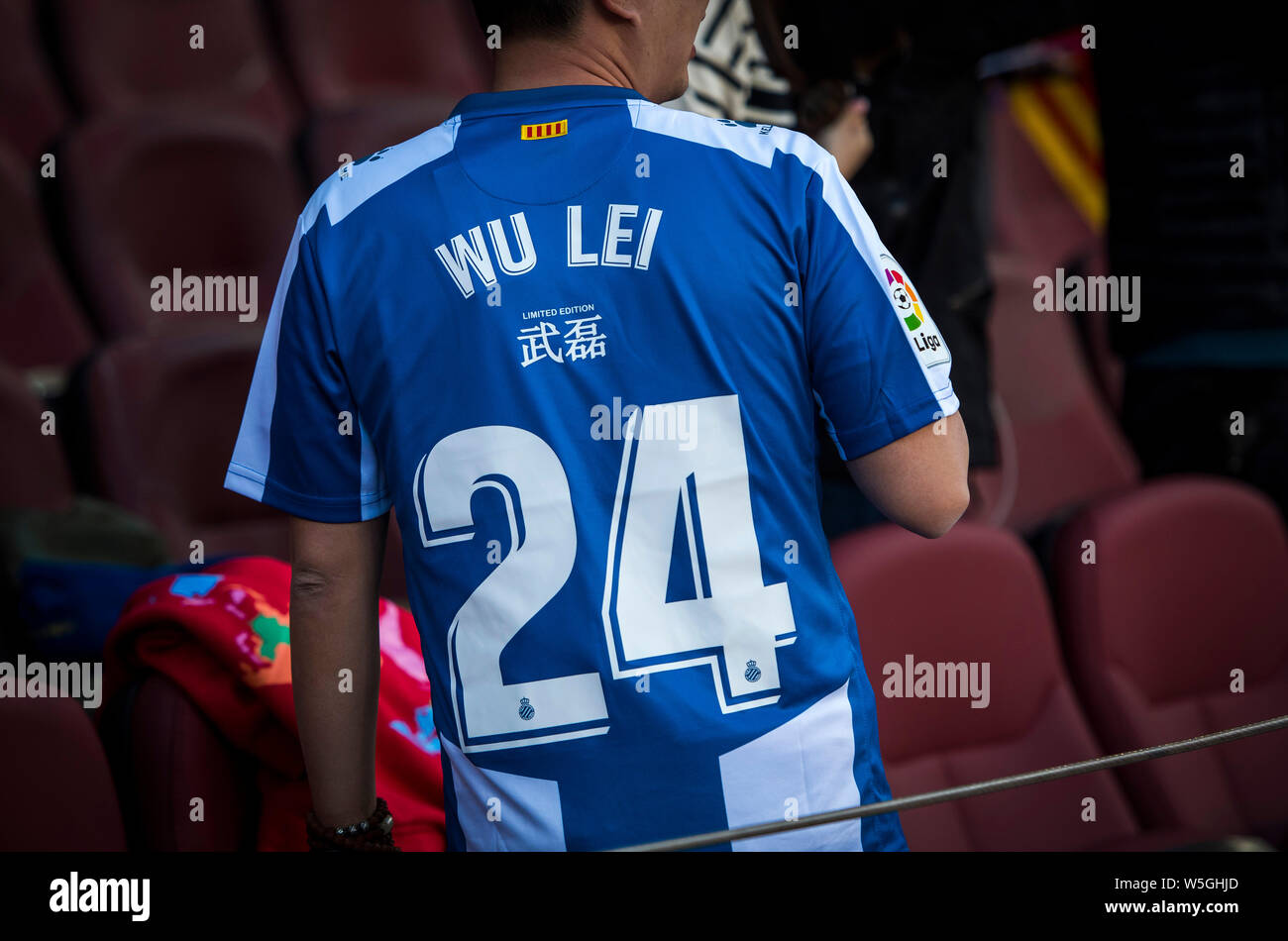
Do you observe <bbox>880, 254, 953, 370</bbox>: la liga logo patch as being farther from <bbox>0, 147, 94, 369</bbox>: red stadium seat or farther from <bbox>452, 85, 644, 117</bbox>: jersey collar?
<bbox>0, 147, 94, 369</bbox>: red stadium seat

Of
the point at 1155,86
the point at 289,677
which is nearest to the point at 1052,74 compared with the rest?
the point at 1155,86

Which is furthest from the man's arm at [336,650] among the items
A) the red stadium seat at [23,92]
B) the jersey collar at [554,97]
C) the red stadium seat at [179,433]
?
the red stadium seat at [23,92]

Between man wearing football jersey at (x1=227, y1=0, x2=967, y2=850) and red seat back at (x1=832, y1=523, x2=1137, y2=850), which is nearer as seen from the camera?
man wearing football jersey at (x1=227, y1=0, x2=967, y2=850)

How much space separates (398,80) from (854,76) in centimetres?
207

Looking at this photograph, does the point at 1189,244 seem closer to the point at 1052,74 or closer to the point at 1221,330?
the point at 1221,330

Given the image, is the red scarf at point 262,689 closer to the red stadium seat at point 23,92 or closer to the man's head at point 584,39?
the man's head at point 584,39

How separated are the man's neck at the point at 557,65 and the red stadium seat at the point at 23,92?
2357 mm

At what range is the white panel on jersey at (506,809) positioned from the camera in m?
0.73

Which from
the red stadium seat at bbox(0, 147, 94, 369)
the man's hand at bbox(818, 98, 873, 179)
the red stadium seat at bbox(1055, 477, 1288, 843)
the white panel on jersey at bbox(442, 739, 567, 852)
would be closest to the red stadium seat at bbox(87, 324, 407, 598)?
the red stadium seat at bbox(0, 147, 94, 369)

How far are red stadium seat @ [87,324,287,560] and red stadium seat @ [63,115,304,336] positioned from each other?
0.98ft

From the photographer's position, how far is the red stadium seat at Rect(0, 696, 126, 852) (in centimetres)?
104

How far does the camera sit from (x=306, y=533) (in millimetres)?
798
